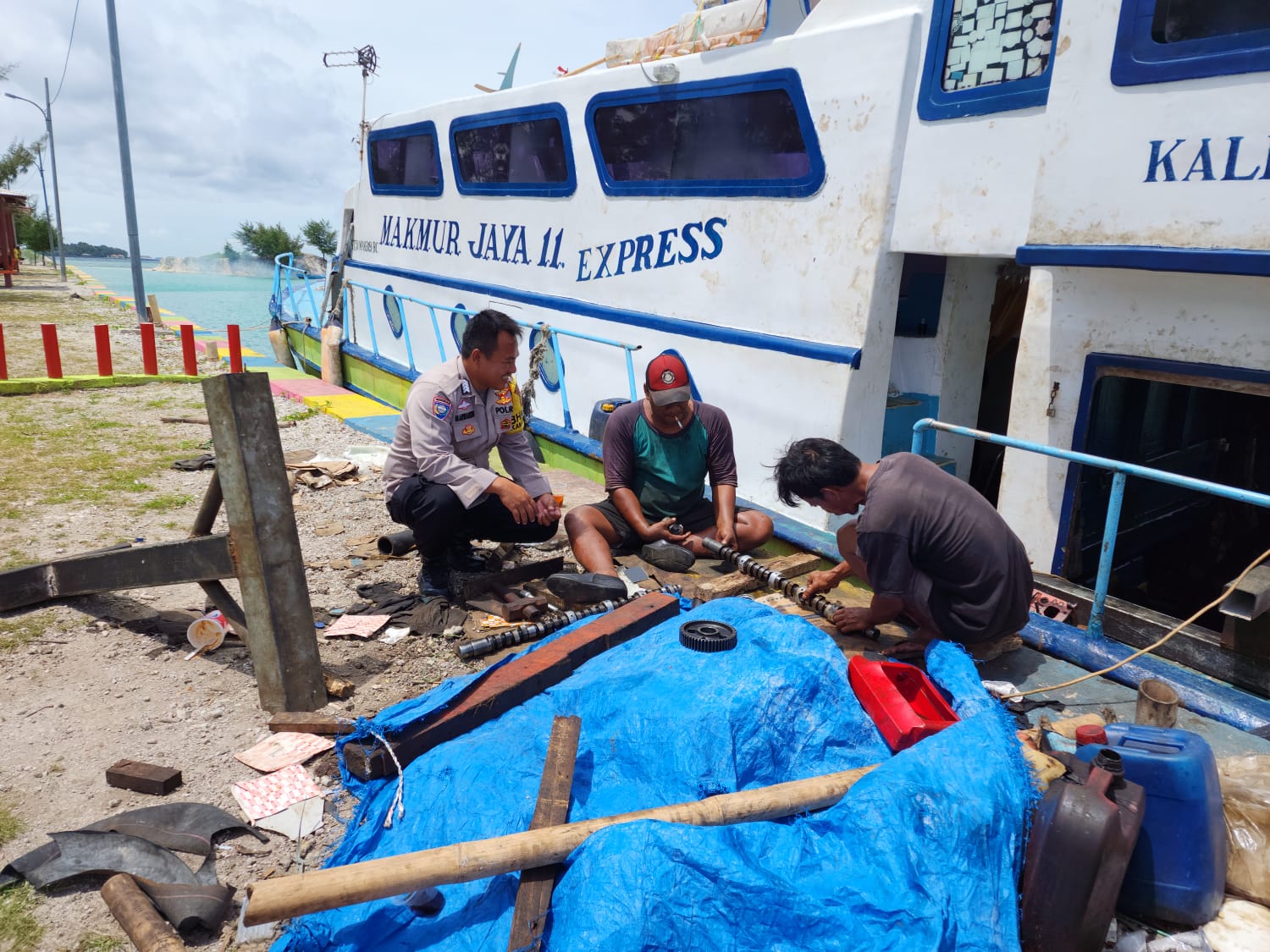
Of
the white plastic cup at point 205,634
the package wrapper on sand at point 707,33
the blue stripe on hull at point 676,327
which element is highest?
the package wrapper on sand at point 707,33

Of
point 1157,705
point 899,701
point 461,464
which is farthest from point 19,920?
point 1157,705

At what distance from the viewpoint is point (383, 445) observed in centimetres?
713

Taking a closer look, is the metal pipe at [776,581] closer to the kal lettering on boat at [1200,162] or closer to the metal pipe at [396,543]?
the metal pipe at [396,543]

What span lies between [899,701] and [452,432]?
245cm

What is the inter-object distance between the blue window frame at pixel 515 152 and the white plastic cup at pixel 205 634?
16.1 feet

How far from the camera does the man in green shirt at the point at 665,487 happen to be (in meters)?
4.38

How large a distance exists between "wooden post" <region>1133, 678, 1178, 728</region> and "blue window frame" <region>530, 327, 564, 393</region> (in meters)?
5.48

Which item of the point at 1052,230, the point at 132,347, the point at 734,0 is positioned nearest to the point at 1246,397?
the point at 1052,230

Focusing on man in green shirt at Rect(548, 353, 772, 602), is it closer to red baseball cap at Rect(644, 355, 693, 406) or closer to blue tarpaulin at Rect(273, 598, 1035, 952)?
red baseball cap at Rect(644, 355, 693, 406)

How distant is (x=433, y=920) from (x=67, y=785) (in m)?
1.43

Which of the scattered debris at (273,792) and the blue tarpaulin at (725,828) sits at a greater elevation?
the blue tarpaulin at (725,828)

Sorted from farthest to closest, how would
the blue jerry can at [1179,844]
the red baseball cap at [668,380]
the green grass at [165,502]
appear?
1. the green grass at [165,502]
2. the red baseball cap at [668,380]
3. the blue jerry can at [1179,844]

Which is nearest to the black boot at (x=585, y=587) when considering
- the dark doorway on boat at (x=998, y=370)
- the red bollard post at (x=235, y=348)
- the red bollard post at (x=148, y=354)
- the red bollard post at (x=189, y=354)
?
the dark doorway on boat at (x=998, y=370)

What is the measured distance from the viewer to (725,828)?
212 centimetres
